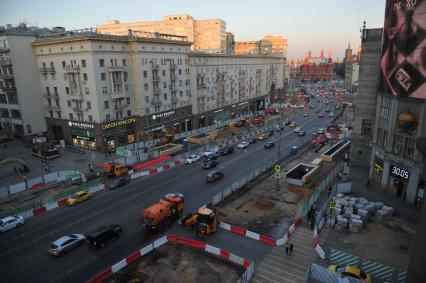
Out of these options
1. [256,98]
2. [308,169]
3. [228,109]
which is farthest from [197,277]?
[256,98]

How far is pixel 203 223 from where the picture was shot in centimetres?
3102

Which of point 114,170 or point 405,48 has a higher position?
point 405,48

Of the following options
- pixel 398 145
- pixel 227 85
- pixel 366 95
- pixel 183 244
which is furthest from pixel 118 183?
pixel 227 85

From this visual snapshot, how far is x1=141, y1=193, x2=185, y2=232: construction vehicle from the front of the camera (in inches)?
1247

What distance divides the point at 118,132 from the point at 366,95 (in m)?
50.3

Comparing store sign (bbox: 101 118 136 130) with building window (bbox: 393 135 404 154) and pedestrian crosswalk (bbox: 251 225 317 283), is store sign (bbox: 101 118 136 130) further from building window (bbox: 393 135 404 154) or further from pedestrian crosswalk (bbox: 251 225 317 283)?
building window (bbox: 393 135 404 154)

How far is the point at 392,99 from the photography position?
40.7m

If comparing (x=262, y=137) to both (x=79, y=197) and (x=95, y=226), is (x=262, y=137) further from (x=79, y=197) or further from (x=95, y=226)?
(x=95, y=226)

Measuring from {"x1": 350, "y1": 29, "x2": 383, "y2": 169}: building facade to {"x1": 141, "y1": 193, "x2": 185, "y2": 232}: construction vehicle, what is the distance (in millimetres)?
35668

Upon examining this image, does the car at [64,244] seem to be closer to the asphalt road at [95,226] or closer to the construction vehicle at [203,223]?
the asphalt road at [95,226]

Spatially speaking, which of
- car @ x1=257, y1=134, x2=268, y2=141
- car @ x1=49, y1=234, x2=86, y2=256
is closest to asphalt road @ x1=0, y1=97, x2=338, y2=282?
car @ x1=49, y1=234, x2=86, y2=256

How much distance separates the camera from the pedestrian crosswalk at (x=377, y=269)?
2469 centimetres

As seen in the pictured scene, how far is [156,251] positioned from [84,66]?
1841 inches

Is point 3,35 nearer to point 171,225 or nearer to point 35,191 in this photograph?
point 35,191
